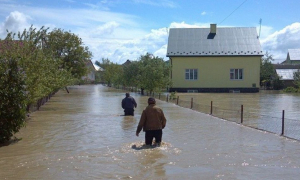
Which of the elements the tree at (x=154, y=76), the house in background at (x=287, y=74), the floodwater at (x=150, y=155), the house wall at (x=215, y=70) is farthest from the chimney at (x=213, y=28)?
the floodwater at (x=150, y=155)

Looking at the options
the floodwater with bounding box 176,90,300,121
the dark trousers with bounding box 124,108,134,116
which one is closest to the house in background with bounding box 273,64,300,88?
the floodwater with bounding box 176,90,300,121

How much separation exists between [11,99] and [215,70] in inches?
1613

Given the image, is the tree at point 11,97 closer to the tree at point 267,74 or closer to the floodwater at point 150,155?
the floodwater at point 150,155

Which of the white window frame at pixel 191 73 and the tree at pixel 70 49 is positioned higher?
the tree at pixel 70 49

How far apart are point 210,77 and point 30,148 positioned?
4130 centimetres

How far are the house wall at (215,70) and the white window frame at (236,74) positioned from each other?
31cm

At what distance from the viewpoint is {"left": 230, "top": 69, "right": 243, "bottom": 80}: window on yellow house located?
5003 centimetres

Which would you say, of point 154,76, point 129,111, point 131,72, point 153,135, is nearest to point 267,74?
point 131,72

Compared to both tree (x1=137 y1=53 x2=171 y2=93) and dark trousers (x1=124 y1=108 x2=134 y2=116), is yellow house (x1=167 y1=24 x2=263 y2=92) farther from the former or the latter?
dark trousers (x1=124 y1=108 x2=134 y2=116)

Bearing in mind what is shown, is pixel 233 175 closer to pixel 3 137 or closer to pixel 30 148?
pixel 30 148

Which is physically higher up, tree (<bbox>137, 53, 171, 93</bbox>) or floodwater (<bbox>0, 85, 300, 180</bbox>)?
tree (<bbox>137, 53, 171, 93</bbox>)

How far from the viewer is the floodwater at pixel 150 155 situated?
7629mm

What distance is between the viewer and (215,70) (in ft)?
163

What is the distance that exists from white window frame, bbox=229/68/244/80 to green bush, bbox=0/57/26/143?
41416 mm
